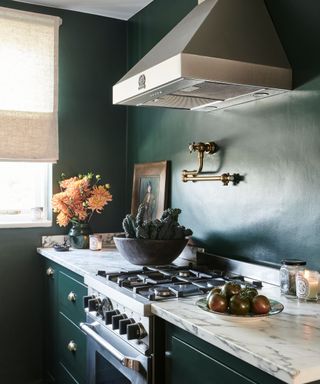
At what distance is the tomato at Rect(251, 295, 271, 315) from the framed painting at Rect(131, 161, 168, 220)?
1349mm

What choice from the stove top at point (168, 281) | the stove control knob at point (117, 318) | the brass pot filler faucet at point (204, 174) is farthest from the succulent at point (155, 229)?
the stove control knob at point (117, 318)

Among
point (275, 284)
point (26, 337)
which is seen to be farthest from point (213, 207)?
point (26, 337)

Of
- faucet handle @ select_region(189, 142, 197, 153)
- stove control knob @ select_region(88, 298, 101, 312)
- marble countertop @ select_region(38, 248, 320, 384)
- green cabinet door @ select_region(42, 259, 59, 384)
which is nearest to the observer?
marble countertop @ select_region(38, 248, 320, 384)

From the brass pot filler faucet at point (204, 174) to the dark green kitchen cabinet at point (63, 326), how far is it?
0.77 m

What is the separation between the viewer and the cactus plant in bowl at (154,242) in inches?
84.3

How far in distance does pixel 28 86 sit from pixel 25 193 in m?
0.70

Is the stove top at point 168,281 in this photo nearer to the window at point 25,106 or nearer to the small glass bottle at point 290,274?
the small glass bottle at point 290,274

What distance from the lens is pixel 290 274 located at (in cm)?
169

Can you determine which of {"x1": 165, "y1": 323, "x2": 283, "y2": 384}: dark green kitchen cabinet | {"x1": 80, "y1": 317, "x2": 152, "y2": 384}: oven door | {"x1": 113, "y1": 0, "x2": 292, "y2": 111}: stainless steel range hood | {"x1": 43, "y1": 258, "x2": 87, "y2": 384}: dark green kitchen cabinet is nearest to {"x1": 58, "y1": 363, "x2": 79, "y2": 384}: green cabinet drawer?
{"x1": 43, "y1": 258, "x2": 87, "y2": 384}: dark green kitchen cabinet

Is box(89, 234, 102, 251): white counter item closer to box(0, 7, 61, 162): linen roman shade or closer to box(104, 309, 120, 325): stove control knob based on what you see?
box(0, 7, 61, 162): linen roman shade

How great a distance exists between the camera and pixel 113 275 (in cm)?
199

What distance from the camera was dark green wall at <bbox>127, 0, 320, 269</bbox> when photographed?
1.78 metres

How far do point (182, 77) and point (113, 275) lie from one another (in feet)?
2.88

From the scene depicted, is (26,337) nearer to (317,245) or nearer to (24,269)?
(24,269)
